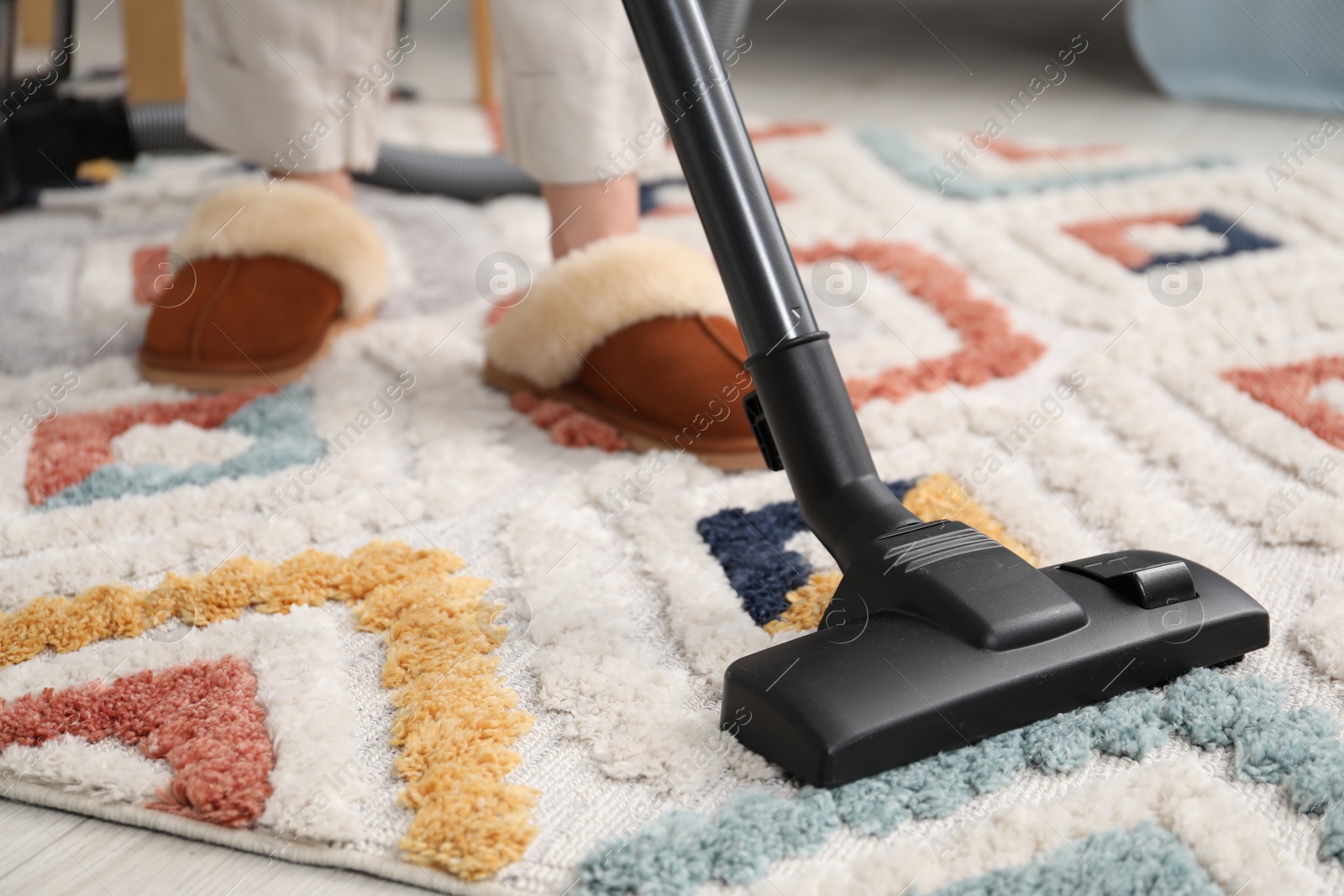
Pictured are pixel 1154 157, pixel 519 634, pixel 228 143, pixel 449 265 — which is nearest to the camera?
pixel 519 634

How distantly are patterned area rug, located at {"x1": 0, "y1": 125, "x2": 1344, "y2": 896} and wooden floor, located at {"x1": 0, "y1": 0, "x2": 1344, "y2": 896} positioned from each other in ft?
0.05

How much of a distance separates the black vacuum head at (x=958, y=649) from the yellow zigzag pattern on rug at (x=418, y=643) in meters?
0.11

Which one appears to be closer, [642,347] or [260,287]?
[642,347]

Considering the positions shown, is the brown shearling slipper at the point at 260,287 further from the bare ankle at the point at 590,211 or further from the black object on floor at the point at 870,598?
the black object on floor at the point at 870,598

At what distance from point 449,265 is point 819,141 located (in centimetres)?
65

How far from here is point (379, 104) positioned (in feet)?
3.28

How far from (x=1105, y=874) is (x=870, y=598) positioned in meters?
0.15

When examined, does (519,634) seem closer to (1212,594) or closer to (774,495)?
(774,495)

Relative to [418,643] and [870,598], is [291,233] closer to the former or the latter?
[418,643]

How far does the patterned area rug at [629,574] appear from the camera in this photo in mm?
434

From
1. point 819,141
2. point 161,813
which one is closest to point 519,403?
point 161,813

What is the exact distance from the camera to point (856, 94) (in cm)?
200

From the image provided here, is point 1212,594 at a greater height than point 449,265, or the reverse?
point 1212,594

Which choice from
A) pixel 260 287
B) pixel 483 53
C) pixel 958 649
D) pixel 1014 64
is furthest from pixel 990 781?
pixel 1014 64
